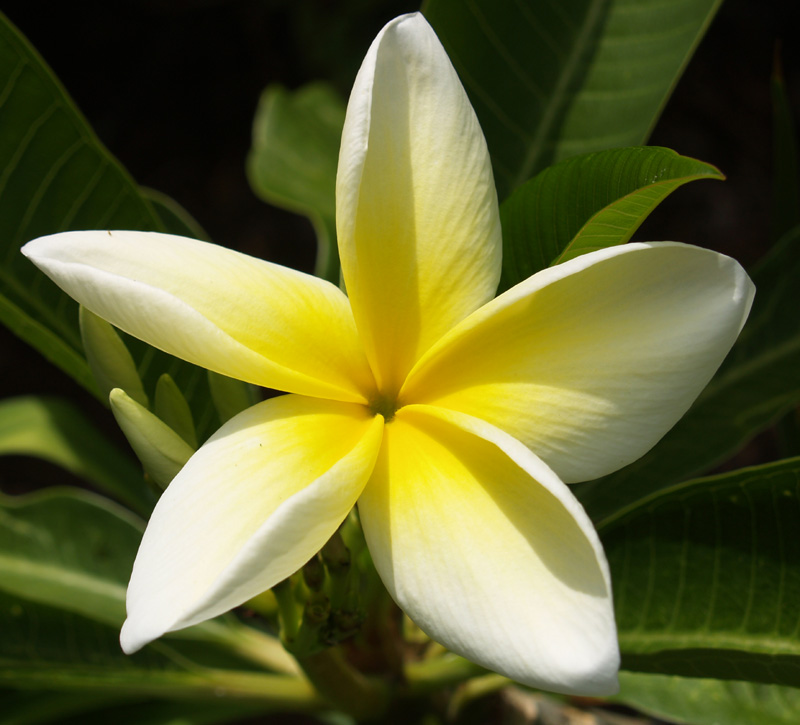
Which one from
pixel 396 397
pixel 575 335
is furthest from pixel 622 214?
pixel 396 397

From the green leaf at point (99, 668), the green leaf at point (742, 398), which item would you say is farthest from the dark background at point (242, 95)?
the green leaf at point (99, 668)

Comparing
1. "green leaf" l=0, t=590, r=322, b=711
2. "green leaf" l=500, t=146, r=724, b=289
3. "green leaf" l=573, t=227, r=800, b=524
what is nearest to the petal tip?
"green leaf" l=500, t=146, r=724, b=289

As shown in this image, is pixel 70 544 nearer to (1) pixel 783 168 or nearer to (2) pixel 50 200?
(2) pixel 50 200

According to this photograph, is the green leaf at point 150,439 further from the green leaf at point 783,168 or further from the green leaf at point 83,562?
the green leaf at point 783,168

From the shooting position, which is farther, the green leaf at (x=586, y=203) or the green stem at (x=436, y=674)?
the green stem at (x=436, y=674)

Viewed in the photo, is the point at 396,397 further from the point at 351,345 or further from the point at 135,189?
the point at 135,189

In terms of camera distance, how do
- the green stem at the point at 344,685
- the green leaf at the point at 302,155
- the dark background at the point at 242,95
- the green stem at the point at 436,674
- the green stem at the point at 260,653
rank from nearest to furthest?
the green stem at the point at 344,685 → the green stem at the point at 436,674 → the green stem at the point at 260,653 → the green leaf at the point at 302,155 → the dark background at the point at 242,95
